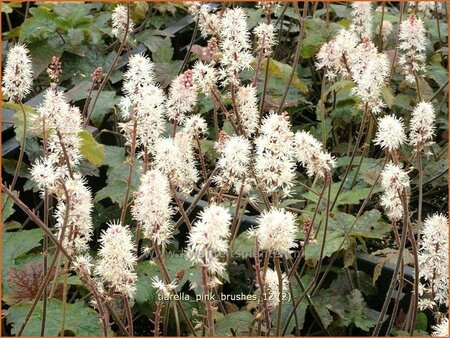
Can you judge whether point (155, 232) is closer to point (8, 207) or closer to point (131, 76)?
point (131, 76)

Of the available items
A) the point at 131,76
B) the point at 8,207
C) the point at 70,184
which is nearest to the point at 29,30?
the point at 8,207

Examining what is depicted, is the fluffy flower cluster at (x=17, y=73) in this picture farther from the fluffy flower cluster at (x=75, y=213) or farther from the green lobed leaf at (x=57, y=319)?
the green lobed leaf at (x=57, y=319)

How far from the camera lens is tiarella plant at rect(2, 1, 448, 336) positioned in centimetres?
154

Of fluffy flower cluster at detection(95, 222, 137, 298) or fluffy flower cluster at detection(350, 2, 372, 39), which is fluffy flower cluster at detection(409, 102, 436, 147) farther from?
fluffy flower cluster at detection(350, 2, 372, 39)

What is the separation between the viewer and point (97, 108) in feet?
8.59

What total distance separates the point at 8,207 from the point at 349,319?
1.03 metres

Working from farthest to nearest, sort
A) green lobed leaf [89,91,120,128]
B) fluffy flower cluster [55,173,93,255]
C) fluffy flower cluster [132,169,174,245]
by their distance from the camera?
green lobed leaf [89,91,120,128] < fluffy flower cluster [55,173,93,255] < fluffy flower cluster [132,169,174,245]

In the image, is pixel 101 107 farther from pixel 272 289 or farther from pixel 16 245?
pixel 272 289

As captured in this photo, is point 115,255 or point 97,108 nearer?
point 115,255

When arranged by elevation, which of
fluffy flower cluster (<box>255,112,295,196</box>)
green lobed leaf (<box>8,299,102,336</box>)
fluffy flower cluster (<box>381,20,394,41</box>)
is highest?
fluffy flower cluster (<box>381,20,394,41</box>)

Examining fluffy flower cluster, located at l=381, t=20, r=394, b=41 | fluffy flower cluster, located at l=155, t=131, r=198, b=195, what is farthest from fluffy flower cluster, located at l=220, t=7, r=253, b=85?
fluffy flower cluster, located at l=381, t=20, r=394, b=41

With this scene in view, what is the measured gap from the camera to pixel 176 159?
1.64 m

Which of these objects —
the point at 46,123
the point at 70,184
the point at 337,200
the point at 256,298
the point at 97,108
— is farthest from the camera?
the point at 97,108

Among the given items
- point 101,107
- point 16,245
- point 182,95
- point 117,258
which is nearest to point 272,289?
point 117,258
